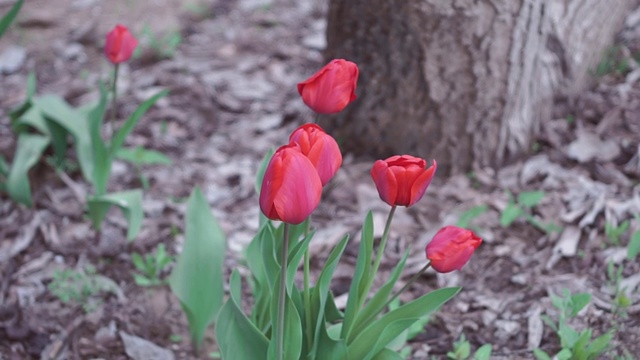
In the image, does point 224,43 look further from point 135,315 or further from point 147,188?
point 135,315

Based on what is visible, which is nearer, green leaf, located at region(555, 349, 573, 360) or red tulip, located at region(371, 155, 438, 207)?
red tulip, located at region(371, 155, 438, 207)

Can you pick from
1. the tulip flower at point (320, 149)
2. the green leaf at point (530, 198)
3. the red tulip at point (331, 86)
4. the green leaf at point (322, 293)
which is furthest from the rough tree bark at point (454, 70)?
the tulip flower at point (320, 149)

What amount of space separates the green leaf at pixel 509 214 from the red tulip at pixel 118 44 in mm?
1295

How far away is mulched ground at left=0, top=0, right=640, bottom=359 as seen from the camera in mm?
2031

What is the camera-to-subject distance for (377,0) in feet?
7.88

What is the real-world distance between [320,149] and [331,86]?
0.83ft

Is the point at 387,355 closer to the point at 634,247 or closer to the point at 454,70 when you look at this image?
the point at 634,247

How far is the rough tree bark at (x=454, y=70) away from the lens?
2.37 meters

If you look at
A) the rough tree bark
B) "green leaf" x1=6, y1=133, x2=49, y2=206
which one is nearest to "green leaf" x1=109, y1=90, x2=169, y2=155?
"green leaf" x1=6, y1=133, x2=49, y2=206

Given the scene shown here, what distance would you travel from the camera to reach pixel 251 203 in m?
2.68

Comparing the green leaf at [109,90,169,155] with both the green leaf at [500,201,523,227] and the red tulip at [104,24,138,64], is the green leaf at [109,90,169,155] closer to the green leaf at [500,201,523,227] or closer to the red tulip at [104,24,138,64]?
the red tulip at [104,24,138,64]

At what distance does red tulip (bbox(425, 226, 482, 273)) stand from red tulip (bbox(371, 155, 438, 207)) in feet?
0.37

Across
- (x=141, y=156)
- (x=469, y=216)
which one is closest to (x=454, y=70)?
(x=469, y=216)

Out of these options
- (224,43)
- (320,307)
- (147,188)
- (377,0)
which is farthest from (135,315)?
(224,43)
